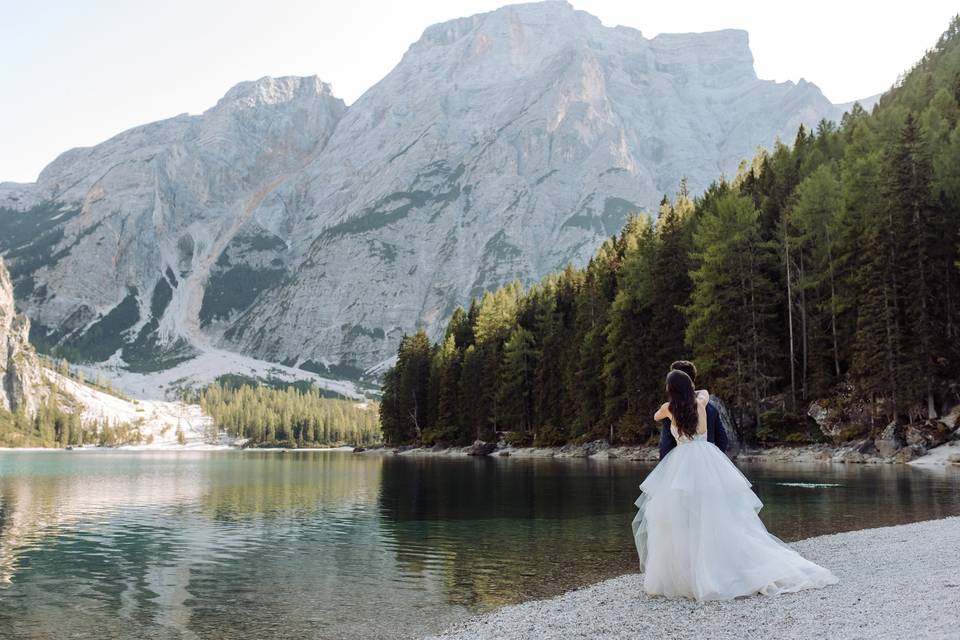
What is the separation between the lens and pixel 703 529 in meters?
11.3

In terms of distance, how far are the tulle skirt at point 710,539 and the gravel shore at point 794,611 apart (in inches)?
11.9

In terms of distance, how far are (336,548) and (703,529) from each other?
13.8 meters

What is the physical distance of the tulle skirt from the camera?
1114 cm

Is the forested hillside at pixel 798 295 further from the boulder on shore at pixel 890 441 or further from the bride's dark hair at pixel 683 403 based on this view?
the bride's dark hair at pixel 683 403

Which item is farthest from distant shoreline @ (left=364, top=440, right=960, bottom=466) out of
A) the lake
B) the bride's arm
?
the bride's arm

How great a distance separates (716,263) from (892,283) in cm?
1313

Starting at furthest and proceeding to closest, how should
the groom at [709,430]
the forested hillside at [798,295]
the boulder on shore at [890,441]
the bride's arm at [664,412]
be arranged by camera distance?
the forested hillside at [798,295] < the boulder on shore at [890,441] < the groom at [709,430] < the bride's arm at [664,412]

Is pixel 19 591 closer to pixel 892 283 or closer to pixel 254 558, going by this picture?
pixel 254 558

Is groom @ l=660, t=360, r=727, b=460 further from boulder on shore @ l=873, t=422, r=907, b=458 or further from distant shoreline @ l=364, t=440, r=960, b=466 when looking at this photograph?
boulder on shore @ l=873, t=422, r=907, b=458

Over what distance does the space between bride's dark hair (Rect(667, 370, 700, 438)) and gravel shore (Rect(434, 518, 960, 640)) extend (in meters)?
2.70

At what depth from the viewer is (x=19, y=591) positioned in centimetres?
1647

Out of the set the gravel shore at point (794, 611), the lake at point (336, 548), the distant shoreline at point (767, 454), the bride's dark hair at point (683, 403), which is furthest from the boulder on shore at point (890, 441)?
the bride's dark hair at point (683, 403)

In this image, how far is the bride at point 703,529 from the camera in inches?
440

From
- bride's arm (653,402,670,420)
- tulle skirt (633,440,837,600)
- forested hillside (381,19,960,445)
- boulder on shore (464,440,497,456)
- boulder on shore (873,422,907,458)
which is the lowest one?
boulder on shore (464,440,497,456)
